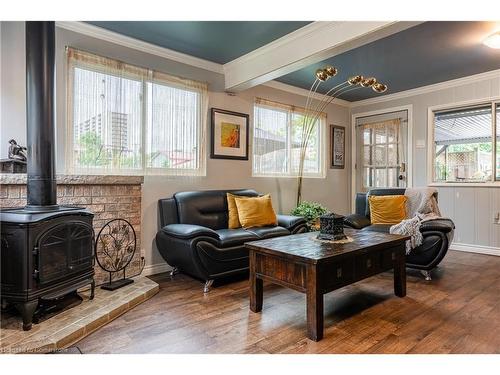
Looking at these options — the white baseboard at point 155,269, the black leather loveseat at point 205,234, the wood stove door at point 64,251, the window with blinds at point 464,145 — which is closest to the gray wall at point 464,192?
the window with blinds at point 464,145

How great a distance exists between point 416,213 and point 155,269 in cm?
310

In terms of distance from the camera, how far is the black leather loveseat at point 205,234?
2848 millimetres

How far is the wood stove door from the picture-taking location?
207 centimetres

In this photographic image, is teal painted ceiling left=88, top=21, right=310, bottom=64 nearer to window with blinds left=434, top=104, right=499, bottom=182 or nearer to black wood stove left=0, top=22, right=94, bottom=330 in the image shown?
black wood stove left=0, top=22, right=94, bottom=330

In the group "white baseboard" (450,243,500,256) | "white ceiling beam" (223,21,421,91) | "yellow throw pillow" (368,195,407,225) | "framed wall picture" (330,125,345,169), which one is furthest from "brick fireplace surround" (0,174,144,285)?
"white baseboard" (450,243,500,256)

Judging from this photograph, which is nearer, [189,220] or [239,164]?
[189,220]

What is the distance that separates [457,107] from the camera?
4.70 m

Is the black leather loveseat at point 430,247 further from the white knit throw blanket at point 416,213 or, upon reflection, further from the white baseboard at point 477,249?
the white baseboard at point 477,249

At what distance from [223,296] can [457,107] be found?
14.4 feet

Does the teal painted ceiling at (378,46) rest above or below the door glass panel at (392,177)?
above

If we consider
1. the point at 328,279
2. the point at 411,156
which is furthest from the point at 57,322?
the point at 411,156

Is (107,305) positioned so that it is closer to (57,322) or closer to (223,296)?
(57,322)

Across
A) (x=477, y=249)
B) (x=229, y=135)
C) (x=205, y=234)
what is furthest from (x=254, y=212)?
(x=477, y=249)

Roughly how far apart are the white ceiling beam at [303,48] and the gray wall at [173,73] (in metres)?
0.39
